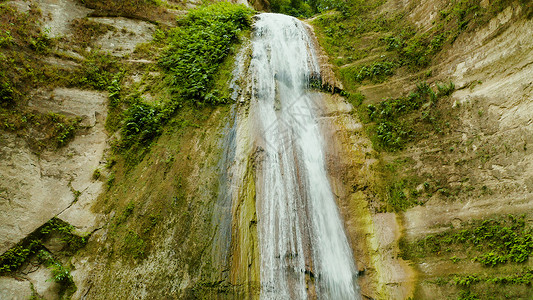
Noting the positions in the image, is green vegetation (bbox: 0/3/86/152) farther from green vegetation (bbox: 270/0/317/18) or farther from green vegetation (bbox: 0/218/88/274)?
green vegetation (bbox: 270/0/317/18)

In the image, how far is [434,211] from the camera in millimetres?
5648

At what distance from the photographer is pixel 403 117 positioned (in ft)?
23.0

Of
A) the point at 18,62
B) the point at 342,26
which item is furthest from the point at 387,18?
the point at 18,62

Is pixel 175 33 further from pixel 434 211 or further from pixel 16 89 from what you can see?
pixel 434 211

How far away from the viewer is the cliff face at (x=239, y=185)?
4914mm

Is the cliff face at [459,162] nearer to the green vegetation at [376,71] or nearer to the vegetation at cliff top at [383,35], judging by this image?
the vegetation at cliff top at [383,35]

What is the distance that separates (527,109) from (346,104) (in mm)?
3966

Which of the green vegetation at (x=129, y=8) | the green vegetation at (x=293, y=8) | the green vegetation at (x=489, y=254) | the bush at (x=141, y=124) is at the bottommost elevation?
the green vegetation at (x=489, y=254)

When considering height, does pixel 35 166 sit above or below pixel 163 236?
above

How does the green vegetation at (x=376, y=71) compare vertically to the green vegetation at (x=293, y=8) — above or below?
below

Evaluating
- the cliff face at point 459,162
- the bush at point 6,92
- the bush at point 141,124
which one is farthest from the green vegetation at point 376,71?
the bush at point 6,92

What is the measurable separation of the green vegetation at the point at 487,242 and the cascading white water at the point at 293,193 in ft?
5.33

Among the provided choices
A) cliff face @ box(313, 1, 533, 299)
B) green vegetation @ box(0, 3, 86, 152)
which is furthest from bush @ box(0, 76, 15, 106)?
cliff face @ box(313, 1, 533, 299)

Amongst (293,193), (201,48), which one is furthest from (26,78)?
(293,193)
